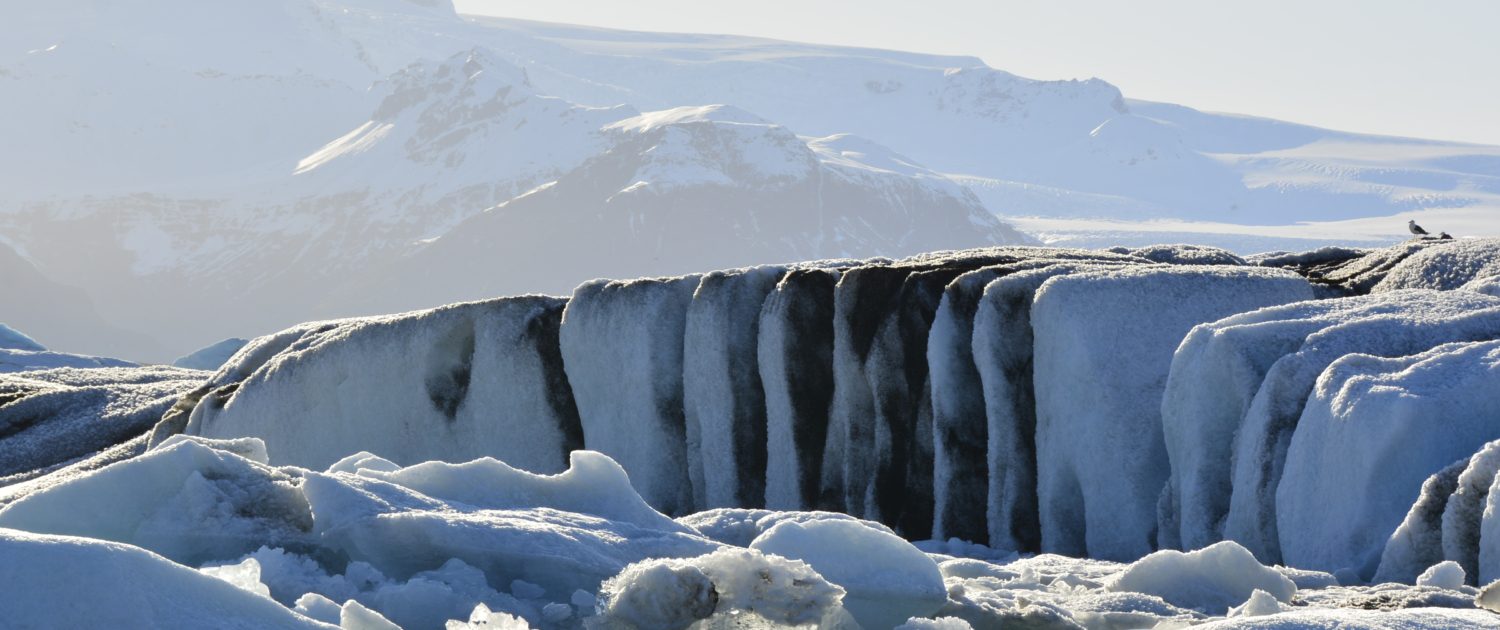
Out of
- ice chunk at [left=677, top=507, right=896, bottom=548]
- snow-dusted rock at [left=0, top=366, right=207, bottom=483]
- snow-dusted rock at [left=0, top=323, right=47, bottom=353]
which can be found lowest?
snow-dusted rock at [left=0, top=323, right=47, bottom=353]

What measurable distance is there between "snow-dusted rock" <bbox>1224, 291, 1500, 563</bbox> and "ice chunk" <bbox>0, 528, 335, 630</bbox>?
21.8 ft

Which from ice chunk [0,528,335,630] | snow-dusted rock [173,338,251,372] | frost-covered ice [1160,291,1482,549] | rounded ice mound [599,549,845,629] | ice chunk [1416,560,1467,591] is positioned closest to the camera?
ice chunk [0,528,335,630]

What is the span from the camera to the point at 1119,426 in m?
11.8

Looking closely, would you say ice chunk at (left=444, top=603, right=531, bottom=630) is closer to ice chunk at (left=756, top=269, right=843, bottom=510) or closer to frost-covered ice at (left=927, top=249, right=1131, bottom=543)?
frost-covered ice at (left=927, top=249, right=1131, bottom=543)

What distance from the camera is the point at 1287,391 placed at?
10.3 metres

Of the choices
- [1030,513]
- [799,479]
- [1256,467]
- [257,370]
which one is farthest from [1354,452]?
[257,370]

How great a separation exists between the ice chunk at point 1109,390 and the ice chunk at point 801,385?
219 centimetres

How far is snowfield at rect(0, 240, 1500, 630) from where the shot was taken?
6312 mm

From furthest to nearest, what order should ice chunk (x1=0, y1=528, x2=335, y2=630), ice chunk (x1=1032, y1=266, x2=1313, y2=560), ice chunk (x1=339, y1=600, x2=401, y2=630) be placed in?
ice chunk (x1=1032, y1=266, x2=1313, y2=560), ice chunk (x1=339, y1=600, x2=401, y2=630), ice chunk (x1=0, y1=528, x2=335, y2=630)

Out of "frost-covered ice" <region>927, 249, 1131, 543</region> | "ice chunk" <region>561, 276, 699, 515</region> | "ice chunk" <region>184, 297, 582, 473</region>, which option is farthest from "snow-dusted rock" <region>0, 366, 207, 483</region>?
"frost-covered ice" <region>927, 249, 1131, 543</region>

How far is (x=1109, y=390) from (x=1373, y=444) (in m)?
2.62

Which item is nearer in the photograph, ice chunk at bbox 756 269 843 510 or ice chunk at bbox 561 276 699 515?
ice chunk at bbox 756 269 843 510

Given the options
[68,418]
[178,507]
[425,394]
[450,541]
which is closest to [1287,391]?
[450,541]

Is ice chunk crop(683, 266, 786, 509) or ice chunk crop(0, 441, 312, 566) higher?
ice chunk crop(0, 441, 312, 566)
